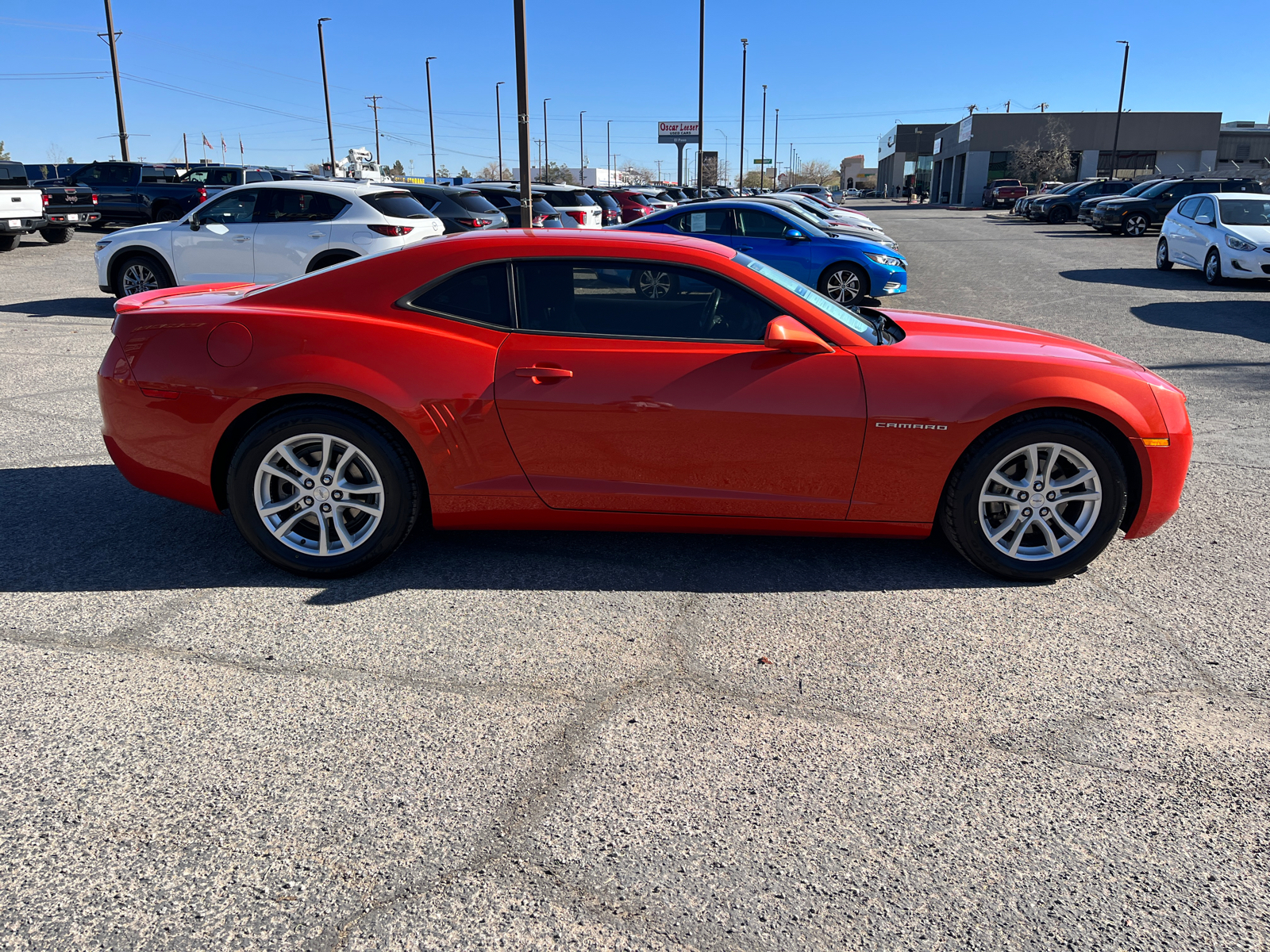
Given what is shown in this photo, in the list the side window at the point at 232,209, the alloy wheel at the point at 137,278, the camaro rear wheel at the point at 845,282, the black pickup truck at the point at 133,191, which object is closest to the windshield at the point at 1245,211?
the camaro rear wheel at the point at 845,282

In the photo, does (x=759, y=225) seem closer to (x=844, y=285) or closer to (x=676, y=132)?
(x=844, y=285)

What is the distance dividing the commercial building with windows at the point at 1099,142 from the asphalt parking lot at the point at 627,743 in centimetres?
8630

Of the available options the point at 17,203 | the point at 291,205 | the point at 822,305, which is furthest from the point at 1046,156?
the point at 822,305

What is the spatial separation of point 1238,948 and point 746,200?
12.6m

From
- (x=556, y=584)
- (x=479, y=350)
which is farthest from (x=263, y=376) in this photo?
(x=556, y=584)

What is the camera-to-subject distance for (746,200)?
13773 mm

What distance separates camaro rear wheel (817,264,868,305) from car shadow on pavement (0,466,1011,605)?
8847mm

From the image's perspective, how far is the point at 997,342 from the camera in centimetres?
439

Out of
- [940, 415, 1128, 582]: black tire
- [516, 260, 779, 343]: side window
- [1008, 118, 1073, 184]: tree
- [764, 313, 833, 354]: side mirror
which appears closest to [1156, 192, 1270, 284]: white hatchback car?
[940, 415, 1128, 582]: black tire

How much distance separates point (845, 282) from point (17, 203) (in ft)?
57.1

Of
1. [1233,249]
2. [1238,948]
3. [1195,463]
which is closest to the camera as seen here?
[1238,948]

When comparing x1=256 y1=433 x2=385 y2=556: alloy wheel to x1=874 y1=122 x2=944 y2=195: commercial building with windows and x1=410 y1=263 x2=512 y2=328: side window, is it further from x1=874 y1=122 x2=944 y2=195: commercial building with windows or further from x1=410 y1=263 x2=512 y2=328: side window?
x1=874 y1=122 x2=944 y2=195: commercial building with windows

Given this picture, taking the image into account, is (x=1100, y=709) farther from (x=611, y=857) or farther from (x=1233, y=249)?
(x=1233, y=249)

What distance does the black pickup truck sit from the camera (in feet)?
81.1
